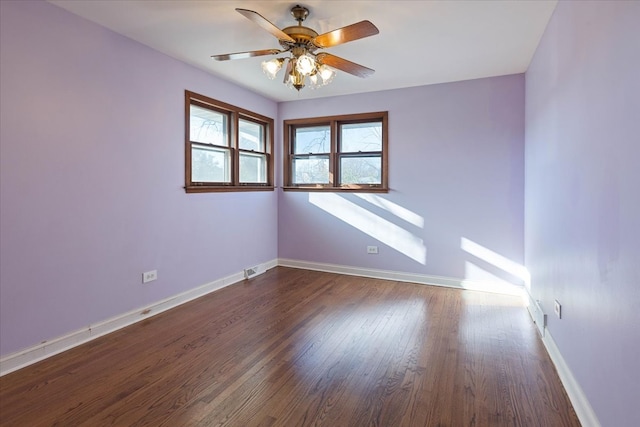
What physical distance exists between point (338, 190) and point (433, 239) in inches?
58.2

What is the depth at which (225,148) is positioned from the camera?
171 inches

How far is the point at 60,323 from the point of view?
2646 mm

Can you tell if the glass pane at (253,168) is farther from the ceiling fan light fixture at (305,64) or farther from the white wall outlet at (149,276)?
the ceiling fan light fixture at (305,64)

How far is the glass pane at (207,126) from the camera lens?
3.94 meters

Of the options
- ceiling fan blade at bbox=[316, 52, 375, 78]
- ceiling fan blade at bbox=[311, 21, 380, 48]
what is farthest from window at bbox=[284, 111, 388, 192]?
ceiling fan blade at bbox=[311, 21, 380, 48]

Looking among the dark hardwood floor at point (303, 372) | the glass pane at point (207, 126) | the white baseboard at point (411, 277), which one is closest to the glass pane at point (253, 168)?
the glass pane at point (207, 126)

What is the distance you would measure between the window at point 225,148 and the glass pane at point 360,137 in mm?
1142

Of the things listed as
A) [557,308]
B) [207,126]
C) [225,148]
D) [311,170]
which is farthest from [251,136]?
[557,308]

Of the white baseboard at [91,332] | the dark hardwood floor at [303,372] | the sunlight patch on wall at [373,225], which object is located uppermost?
the sunlight patch on wall at [373,225]

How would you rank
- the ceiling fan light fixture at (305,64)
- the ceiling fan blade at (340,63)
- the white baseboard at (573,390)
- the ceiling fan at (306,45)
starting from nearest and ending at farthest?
the white baseboard at (573,390), the ceiling fan at (306,45), the ceiling fan light fixture at (305,64), the ceiling fan blade at (340,63)

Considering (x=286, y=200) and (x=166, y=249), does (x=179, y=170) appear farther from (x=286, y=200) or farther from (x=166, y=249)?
(x=286, y=200)

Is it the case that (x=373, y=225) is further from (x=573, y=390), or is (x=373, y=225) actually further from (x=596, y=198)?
(x=596, y=198)

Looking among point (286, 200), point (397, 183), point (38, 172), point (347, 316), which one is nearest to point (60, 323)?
point (38, 172)

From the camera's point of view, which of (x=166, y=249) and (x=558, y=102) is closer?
(x=558, y=102)
